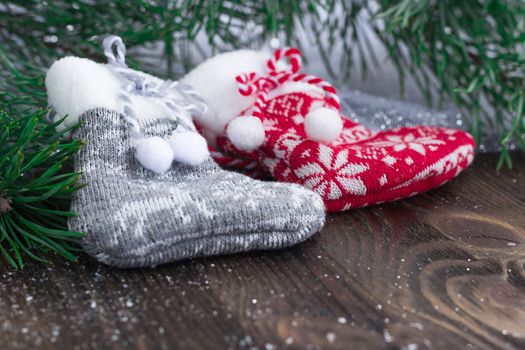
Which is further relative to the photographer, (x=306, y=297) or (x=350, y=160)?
(x=350, y=160)

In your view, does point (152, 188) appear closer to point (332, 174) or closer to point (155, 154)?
point (155, 154)

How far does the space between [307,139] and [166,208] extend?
165mm

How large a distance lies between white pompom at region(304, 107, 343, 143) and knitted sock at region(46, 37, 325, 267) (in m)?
0.08

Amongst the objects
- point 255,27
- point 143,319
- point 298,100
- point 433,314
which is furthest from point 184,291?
point 255,27

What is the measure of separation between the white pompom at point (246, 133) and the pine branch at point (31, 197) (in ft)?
0.48

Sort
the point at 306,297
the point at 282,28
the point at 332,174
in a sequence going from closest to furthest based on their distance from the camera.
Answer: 1. the point at 306,297
2. the point at 332,174
3. the point at 282,28

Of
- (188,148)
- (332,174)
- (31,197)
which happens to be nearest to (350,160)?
(332,174)

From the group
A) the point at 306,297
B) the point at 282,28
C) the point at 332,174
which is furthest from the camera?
the point at 282,28

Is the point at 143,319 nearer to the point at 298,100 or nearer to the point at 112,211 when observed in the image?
the point at 112,211

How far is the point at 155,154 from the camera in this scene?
0.45 metres

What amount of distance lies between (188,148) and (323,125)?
12cm

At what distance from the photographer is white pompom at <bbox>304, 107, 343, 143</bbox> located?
1.73 ft

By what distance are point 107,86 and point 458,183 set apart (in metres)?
0.32

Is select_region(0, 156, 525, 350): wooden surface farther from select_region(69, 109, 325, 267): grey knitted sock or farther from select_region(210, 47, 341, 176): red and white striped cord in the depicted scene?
select_region(210, 47, 341, 176): red and white striped cord
